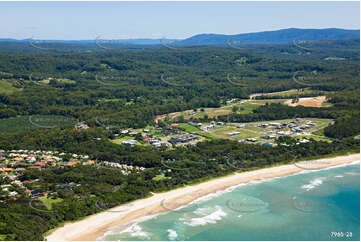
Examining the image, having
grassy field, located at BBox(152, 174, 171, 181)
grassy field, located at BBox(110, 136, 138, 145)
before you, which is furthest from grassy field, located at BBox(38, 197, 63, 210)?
grassy field, located at BBox(110, 136, 138, 145)

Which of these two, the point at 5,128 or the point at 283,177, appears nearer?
the point at 283,177

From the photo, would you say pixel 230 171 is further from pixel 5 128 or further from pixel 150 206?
pixel 5 128

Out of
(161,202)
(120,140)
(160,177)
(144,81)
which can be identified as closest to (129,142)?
(120,140)

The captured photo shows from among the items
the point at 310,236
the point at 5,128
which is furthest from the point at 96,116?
the point at 310,236

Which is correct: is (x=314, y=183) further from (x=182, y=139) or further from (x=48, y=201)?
(x=48, y=201)

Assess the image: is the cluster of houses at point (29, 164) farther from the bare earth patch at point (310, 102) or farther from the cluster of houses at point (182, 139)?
Answer: the bare earth patch at point (310, 102)

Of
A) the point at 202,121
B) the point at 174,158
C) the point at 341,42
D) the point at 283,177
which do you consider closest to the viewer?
the point at 283,177

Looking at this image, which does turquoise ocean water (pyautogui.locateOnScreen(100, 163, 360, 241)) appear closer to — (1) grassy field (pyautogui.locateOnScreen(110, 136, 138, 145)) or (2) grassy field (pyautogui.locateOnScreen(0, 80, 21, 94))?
(1) grassy field (pyautogui.locateOnScreen(110, 136, 138, 145))
